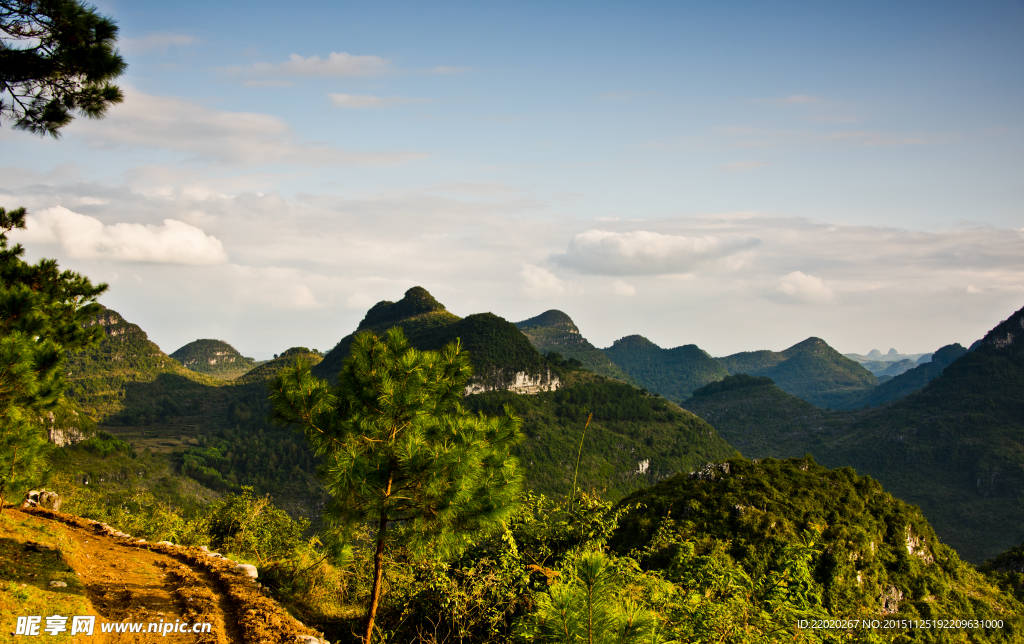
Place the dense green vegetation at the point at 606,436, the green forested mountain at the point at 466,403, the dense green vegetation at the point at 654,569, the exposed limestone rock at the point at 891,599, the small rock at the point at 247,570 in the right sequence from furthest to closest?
the green forested mountain at the point at 466,403 < the dense green vegetation at the point at 606,436 < the exposed limestone rock at the point at 891,599 < the small rock at the point at 247,570 < the dense green vegetation at the point at 654,569

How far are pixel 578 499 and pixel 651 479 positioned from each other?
81.3 metres

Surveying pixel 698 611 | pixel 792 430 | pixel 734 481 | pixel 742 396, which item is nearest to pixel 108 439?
pixel 734 481

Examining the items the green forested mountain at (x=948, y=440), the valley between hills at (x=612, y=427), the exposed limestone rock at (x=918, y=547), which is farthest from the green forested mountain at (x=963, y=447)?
the exposed limestone rock at (x=918, y=547)

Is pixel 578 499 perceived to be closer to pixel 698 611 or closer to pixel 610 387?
pixel 698 611

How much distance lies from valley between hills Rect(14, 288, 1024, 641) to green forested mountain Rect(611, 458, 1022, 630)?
0.08 meters

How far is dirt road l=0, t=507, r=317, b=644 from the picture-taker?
6.02 meters

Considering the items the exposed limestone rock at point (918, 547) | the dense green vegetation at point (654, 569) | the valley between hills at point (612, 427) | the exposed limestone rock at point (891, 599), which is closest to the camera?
the dense green vegetation at point (654, 569)

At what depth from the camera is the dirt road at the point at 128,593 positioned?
602 centimetres

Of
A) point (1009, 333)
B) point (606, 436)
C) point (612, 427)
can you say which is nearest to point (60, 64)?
point (606, 436)

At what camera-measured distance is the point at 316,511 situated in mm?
67938

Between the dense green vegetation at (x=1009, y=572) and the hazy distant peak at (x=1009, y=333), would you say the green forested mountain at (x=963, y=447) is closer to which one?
the hazy distant peak at (x=1009, y=333)

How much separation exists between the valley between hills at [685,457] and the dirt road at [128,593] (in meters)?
1.43

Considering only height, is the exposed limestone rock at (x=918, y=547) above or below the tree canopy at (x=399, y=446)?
below

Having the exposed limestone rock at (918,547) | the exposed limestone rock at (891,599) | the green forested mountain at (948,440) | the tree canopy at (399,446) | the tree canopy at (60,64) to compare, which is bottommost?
the green forested mountain at (948,440)
